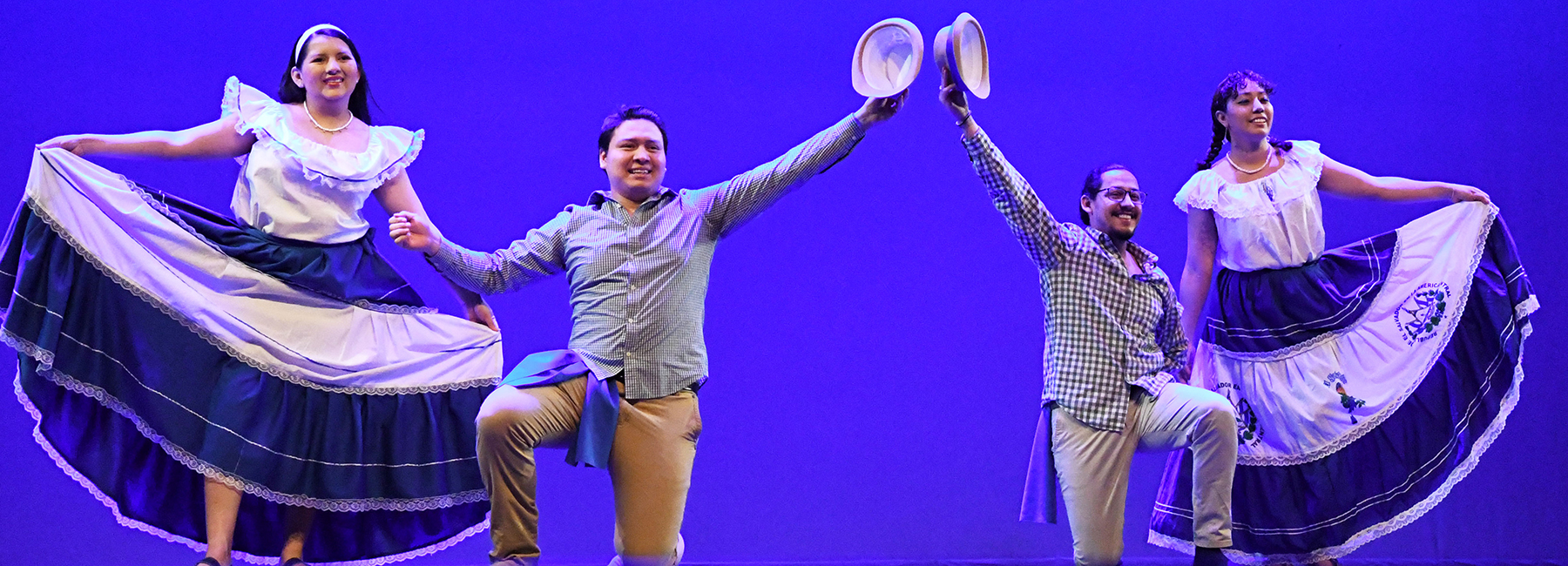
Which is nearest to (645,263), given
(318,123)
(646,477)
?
(646,477)

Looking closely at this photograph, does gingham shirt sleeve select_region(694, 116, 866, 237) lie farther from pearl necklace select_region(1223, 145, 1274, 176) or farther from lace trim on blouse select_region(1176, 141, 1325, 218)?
pearl necklace select_region(1223, 145, 1274, 176)

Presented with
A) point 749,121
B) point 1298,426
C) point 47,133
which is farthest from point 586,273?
point 47,133

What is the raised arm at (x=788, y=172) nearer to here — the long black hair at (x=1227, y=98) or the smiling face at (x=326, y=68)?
the smiling face at (x=326, y=68)

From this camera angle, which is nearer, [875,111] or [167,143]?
[875,111]

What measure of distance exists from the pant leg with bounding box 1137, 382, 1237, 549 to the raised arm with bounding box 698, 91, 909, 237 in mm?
986

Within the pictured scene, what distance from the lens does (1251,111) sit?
3.42 m

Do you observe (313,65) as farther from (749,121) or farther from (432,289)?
(749,121)

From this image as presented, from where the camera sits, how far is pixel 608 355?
2.75 meters

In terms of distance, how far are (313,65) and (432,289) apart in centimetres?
119

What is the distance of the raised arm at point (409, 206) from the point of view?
3.13m

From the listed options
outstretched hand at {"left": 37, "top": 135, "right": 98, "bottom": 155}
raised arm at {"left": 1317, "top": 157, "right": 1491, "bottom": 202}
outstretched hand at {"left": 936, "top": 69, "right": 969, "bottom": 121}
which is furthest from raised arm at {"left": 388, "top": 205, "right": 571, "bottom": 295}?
raised arm at {"left": 1317, "top": 157, "right": 1491, "bottom": 202}

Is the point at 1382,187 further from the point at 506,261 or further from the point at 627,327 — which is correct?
the point at 506,261

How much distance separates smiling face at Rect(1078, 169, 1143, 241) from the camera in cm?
301

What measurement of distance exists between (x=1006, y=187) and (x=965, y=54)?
0.33 metres
